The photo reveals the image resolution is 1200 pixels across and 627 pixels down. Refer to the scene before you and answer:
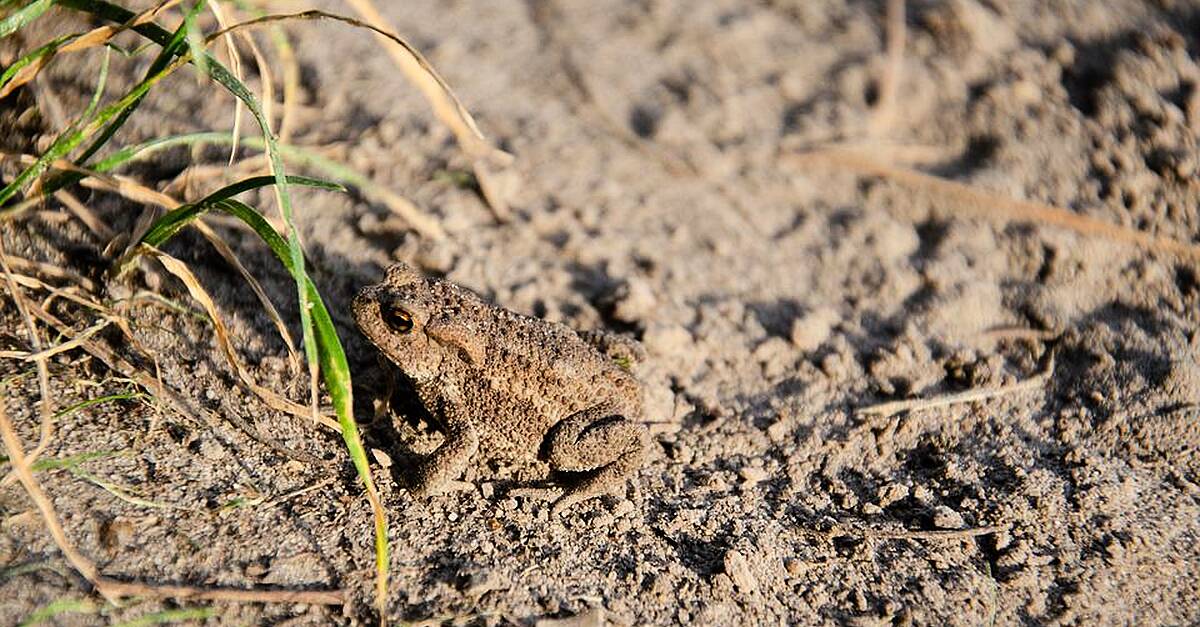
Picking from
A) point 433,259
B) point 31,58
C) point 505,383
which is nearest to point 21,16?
point 31,58

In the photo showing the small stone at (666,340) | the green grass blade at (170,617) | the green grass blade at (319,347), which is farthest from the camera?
the small stone at (666,340)

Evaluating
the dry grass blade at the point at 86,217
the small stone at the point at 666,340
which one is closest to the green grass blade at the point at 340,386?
the dry grass blade at the point at 86,217

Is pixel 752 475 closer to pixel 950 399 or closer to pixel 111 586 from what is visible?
pixel 950 399

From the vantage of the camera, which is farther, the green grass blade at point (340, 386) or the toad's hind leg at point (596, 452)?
the toad's hind leg at point (596, 452)

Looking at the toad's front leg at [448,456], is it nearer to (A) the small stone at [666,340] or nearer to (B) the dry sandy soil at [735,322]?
(B) the dry sandy soil at [735,322]

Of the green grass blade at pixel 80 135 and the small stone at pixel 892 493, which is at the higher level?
the green grass blade at pixel 80 135

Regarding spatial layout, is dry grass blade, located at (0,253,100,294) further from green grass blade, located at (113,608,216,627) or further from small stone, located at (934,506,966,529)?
small stone, located at (934,506,966,529)

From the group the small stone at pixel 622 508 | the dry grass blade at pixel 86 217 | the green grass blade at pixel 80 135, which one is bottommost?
the small stone at pixel 622 508

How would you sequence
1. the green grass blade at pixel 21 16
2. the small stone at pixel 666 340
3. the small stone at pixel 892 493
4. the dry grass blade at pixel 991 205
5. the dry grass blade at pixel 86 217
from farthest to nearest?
1. the dry grass blade at pixel 991 205
2. the small stone at pixel 666 340
3. the dry grass blade at pixel 86 217
4. the small stone at pixel 892 493
5. the green grass blade at pixel 21 16
